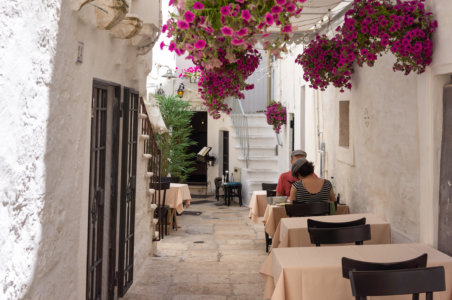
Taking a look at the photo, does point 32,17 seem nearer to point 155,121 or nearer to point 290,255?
point 290,255

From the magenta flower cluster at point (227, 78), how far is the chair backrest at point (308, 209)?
1.38 metres

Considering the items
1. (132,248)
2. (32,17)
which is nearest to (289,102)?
(132,248)

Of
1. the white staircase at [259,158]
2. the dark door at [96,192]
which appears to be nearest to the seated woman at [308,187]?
the dark door at [96,192]

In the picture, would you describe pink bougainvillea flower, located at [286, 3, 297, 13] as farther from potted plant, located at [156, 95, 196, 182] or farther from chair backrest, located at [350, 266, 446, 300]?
potted plant, located at [156, 95, 196, 182]

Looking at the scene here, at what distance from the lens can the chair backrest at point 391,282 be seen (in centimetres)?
300

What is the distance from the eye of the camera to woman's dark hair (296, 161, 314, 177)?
611 cm

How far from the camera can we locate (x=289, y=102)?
1229cm

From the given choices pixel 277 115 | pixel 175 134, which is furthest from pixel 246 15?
pixel 175 134

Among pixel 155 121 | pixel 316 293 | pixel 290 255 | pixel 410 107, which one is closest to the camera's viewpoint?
pixel 316 293

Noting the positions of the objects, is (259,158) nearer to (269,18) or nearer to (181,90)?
(181,90)

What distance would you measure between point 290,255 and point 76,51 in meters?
2.13

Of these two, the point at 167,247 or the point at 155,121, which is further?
the point at 155,121

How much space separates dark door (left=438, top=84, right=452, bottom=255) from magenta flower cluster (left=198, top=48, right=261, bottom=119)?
5.58 feet

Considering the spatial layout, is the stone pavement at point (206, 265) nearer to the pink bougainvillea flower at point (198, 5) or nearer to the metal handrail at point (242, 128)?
the metal handrail at point (242, 128)
